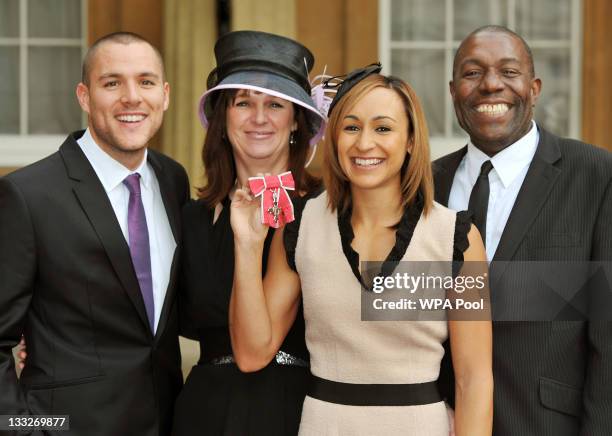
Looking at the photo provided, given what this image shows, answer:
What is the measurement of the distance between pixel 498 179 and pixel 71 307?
1.39 m

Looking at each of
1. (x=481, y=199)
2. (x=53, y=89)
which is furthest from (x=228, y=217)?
(x=53, y=89)

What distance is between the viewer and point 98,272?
9.99ft

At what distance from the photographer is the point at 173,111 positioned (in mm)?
6328

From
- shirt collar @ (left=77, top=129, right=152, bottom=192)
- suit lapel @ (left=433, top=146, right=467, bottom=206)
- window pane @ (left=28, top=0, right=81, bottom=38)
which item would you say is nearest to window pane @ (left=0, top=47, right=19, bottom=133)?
window pane @ (left=28, top=0, right=81, bottom=38)

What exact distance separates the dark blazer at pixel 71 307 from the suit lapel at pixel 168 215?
0.06m

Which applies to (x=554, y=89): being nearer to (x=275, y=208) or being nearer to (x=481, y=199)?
(x=481, y=199)

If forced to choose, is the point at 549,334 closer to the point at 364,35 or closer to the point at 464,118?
the point at 464,118

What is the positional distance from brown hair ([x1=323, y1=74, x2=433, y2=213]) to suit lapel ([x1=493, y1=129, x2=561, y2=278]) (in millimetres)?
318

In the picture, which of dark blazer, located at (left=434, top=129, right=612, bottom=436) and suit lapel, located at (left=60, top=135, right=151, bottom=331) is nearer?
dark blazer, located at (left=434, top=129, right=612, bottom=436)

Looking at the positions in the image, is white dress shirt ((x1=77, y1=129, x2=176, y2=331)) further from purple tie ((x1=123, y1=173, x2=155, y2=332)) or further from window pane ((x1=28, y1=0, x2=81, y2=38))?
window pane ((x1=28, y1=0, x2=81, y2=38))

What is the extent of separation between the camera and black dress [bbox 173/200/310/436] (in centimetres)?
312

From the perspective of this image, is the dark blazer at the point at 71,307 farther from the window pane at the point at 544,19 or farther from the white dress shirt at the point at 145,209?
the window pane at the point at 544,19

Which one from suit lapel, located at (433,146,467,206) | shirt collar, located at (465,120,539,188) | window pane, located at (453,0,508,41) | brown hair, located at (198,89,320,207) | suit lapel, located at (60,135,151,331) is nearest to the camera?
suit lapel, located at (60,135,151,331)

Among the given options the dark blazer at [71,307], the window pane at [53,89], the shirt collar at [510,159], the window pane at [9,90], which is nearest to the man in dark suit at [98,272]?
the dark blazer at [71,307]
